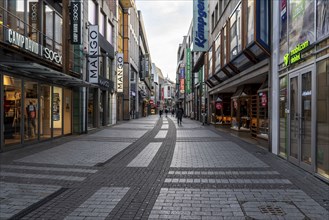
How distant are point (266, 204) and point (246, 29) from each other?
9565 millimetres

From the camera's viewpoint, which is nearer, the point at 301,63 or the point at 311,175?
the point at 311,175

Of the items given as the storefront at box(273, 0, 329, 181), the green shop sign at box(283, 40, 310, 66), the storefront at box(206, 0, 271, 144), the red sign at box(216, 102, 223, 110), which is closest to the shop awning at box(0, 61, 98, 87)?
the storefront at box(206, 0, 271, 144)

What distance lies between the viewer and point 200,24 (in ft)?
90.5

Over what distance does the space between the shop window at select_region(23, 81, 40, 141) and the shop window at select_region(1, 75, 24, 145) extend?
473 millimetres

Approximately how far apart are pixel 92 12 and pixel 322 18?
17.5 m

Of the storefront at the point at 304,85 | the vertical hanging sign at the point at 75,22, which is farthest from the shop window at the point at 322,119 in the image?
the vertical hanging sign at the point at 75,22

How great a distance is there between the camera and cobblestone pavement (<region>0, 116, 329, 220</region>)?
4.96m

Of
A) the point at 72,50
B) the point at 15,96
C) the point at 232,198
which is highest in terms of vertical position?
the point at 72,50

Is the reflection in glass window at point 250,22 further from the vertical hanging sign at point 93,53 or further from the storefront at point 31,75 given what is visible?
the vertical hanging sign at point 93,53

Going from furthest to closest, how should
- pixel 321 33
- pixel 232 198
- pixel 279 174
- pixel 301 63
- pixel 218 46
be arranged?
pixel 218 46 → pixel 301 63 → pixel 279 174 → pixel 321 33 → pixel 232 198

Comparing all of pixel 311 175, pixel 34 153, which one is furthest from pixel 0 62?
pixel 311 175

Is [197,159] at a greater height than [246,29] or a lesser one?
lesser

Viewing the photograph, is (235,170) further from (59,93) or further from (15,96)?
(59,93)

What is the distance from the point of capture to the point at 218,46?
2150cm
